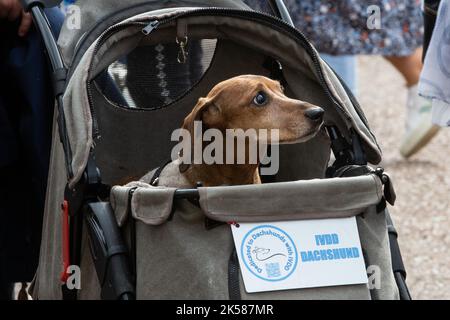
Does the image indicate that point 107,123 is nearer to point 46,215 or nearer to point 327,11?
point 46,215

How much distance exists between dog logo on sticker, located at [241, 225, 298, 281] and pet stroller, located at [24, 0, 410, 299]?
0.04 m

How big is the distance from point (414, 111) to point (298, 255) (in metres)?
4.50

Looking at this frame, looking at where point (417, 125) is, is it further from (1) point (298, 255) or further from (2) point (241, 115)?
(1) point (298, 255)

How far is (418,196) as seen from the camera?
22.6 ft

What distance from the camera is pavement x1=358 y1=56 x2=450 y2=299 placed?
18.0ft

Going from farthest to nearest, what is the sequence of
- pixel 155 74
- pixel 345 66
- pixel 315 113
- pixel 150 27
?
1. pixel 345 66
2. pixel 155 74
3. pixel 315 113
4. pixel 150 27

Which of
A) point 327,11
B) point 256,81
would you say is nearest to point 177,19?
point 256,81

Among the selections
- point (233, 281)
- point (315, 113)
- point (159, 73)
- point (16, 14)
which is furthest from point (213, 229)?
point (16, 14)

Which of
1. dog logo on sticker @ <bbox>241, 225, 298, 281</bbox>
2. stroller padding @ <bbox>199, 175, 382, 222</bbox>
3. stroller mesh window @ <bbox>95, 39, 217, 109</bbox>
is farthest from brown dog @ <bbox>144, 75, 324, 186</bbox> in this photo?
dog logo on sticker @ <bbox>241, 225, 298, 281</bbox>

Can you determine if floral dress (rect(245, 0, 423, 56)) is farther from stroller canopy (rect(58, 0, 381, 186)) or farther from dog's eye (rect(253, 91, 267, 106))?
dog's eye (rect(253, 91, 267, 106))

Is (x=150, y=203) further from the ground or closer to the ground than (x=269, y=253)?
further from the ground

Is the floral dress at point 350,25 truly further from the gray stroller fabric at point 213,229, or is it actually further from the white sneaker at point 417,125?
the gray stroller fabric at point 213,229
